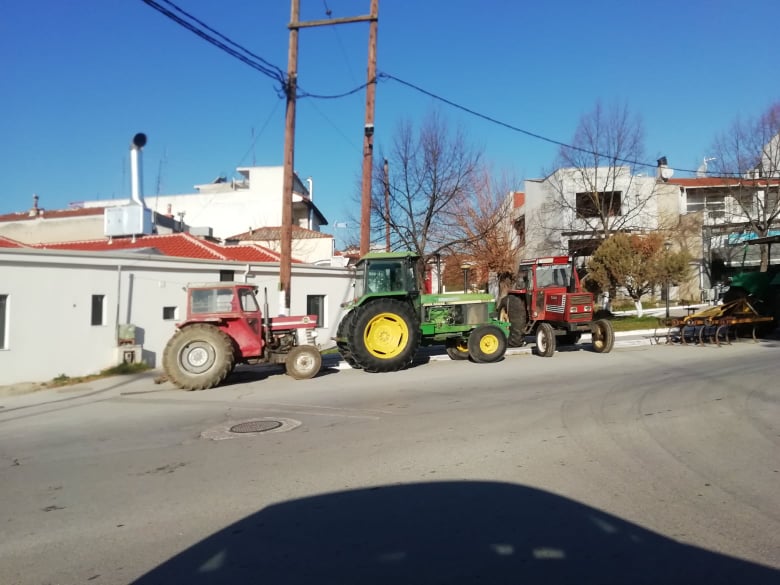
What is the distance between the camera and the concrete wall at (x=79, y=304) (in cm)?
1271

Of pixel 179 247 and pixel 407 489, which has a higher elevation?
pixel 179 247

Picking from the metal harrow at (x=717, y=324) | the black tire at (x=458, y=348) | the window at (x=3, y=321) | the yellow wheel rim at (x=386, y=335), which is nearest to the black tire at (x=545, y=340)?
the black tire at (x=458, y=348)

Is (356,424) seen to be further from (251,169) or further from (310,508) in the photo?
(251,169)

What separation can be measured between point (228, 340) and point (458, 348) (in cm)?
582

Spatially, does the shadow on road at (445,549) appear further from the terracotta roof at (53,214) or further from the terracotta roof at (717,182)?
the terracotta roof at (53,214)

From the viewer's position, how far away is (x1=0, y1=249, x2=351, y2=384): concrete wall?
12711 millimetres

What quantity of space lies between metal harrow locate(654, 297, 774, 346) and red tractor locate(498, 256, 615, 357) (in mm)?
2854

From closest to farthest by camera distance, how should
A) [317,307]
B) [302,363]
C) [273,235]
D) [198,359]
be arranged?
[198,359] → [302,363] → [317,307] → [273,235]

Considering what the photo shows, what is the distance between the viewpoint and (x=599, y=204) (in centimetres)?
3038

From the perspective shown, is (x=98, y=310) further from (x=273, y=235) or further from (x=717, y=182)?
(x=717, y=182)

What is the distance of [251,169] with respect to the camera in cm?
4191

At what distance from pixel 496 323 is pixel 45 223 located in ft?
99.2

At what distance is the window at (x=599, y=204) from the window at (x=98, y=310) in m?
24.8

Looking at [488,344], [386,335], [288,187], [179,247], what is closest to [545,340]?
[488,344]
